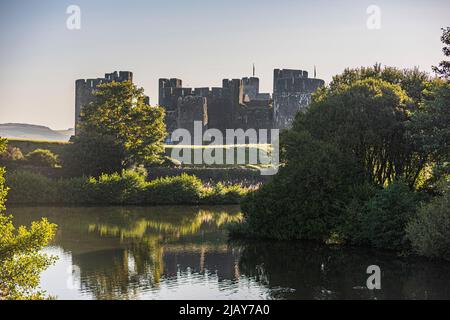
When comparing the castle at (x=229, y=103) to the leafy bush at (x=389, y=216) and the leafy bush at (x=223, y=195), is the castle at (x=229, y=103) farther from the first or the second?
the leafy bush at (x=389, y=216)

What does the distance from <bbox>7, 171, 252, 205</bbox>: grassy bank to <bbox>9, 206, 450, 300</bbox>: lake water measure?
9.54m

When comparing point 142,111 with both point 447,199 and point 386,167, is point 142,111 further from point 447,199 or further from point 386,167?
point 447,199

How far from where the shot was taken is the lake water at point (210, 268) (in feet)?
50.7

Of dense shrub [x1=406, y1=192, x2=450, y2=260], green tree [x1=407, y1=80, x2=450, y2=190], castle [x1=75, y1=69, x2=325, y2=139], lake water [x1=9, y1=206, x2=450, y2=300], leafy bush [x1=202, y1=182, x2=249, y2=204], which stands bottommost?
lake water [x1=9, y1=206, x2=450, y2=300]

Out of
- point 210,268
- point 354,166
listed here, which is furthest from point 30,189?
point 210,268

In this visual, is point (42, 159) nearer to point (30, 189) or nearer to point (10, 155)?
point (10, 155)

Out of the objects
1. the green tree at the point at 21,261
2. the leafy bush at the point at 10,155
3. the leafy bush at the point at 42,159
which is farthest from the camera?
the leafy bush at the point at 42,159

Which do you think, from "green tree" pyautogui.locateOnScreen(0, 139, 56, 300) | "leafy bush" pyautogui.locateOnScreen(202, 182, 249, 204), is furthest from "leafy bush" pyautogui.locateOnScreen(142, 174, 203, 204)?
"green tree" pyautogui.locateOnScreen(0, 139, 56, 300)

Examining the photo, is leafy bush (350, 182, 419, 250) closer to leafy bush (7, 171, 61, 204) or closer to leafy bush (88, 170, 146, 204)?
leafy bush (88, 170, 146, 204)

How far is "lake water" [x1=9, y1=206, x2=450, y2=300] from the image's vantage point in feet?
50.7

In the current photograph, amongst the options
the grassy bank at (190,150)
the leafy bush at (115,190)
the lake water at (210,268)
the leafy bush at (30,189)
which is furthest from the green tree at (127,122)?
the lake water at (210,268)

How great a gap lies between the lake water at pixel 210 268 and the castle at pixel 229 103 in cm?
4496
